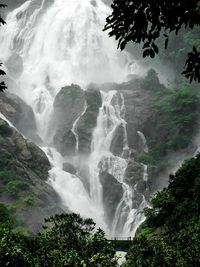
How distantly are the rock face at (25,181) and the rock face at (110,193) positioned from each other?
7713 mm

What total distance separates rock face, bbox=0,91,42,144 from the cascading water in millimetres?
1944

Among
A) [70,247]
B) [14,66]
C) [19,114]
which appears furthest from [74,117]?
[70,247]

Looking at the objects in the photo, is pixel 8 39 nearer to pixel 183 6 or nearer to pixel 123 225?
pixel 123 225

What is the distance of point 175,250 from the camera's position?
24.5 meters

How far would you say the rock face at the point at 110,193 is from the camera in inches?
2551

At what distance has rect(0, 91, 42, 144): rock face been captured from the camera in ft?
261

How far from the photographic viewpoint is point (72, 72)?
338ft

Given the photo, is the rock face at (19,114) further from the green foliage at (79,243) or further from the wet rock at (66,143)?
the green foliage at (79,243)

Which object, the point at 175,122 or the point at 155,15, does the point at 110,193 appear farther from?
the point at 155,15

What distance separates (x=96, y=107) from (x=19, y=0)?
60270mm

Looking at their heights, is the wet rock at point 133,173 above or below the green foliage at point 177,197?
above

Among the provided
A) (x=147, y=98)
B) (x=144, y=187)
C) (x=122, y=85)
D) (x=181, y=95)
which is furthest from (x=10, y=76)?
(x=144, y=187)

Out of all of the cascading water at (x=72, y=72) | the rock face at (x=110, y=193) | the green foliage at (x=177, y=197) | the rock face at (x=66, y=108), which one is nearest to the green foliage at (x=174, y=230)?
the green foliage at (x=177, y=197)

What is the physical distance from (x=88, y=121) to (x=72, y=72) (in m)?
26.3
